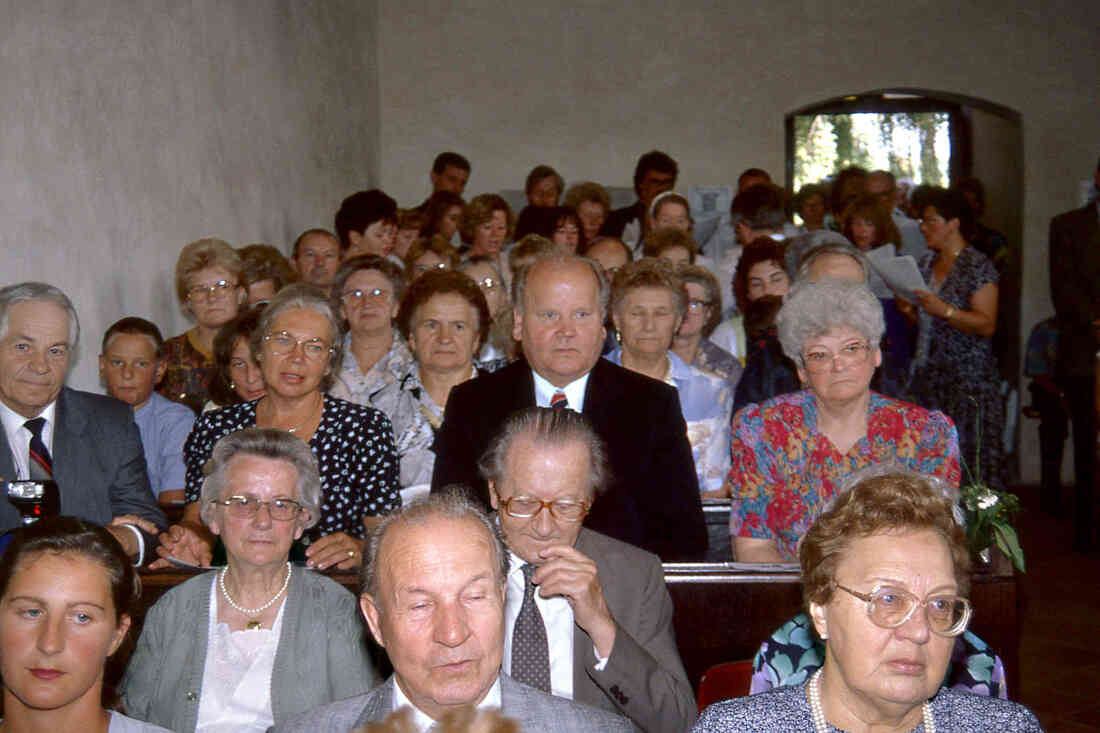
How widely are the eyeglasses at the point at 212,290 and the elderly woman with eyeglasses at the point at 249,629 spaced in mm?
2265

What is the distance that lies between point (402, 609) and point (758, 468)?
1.56 metres

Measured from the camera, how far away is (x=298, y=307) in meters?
4.10

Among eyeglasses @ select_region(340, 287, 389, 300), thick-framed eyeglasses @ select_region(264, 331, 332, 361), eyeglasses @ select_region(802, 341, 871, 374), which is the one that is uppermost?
eyeglasses @ select_region(340, 287, 389, 300)

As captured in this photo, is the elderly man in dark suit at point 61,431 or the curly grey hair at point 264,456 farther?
the elderly man in dark suit at point 61,431

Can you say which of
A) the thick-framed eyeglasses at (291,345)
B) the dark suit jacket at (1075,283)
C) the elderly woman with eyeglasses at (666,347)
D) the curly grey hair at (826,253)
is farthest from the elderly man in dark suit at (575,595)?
the dark suit jacket at (1075,283)

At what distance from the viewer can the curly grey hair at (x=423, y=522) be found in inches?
92.9

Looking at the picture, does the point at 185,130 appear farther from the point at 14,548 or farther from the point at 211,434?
the point at 14,548

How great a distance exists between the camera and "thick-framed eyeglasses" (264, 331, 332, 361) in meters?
4.02

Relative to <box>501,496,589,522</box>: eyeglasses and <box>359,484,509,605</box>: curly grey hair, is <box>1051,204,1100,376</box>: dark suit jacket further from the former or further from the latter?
<box>359,484,509,605</box>: curly grey hair

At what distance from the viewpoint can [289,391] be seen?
3959 mm

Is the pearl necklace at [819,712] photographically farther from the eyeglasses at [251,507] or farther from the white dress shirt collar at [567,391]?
the white dress shirt collar at [567,391]

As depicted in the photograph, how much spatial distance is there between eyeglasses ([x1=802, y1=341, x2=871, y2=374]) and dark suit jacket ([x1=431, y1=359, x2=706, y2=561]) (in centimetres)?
40

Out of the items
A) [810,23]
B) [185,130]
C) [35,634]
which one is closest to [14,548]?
[35,634]

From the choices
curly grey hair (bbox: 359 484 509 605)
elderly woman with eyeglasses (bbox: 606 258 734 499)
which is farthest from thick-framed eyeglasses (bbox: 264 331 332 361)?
curly grey hair (bbox: 359 484 509 605)
